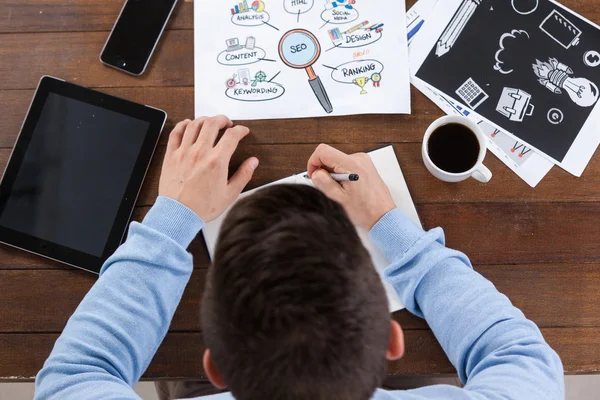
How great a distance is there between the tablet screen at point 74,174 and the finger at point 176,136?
0.05 m

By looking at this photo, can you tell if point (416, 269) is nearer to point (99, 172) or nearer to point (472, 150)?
point (472, 150)

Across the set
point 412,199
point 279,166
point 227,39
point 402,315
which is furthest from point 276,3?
point 402,315

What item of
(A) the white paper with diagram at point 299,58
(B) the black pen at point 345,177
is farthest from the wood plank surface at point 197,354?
(A) the white paper with diagram at point 299,58

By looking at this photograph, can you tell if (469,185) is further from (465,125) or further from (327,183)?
(327,183)

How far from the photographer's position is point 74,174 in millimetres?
771

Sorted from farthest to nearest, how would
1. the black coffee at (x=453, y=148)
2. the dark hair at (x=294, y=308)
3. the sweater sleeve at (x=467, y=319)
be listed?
the black coffee at (x=453, y=148), the sweater sleeve at (x=467, y=319), the dark hair at (x=294, y=308)

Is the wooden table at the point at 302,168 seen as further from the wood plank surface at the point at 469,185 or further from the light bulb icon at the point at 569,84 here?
the light bulb icon at the point at 569,84

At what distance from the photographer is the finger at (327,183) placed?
2.44 feet

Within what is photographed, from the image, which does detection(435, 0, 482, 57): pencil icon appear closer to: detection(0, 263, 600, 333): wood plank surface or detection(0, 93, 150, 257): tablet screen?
detection(0, 263, 600, 333): wood plank surface

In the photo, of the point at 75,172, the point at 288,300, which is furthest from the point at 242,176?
the point at 288,300

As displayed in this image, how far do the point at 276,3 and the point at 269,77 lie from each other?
0.13 metres

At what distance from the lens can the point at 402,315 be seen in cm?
73

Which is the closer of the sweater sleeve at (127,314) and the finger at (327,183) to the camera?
the sweater sleeve at (127,314)

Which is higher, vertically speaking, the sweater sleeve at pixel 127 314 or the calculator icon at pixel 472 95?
the calculator icon at pixel 472 95
